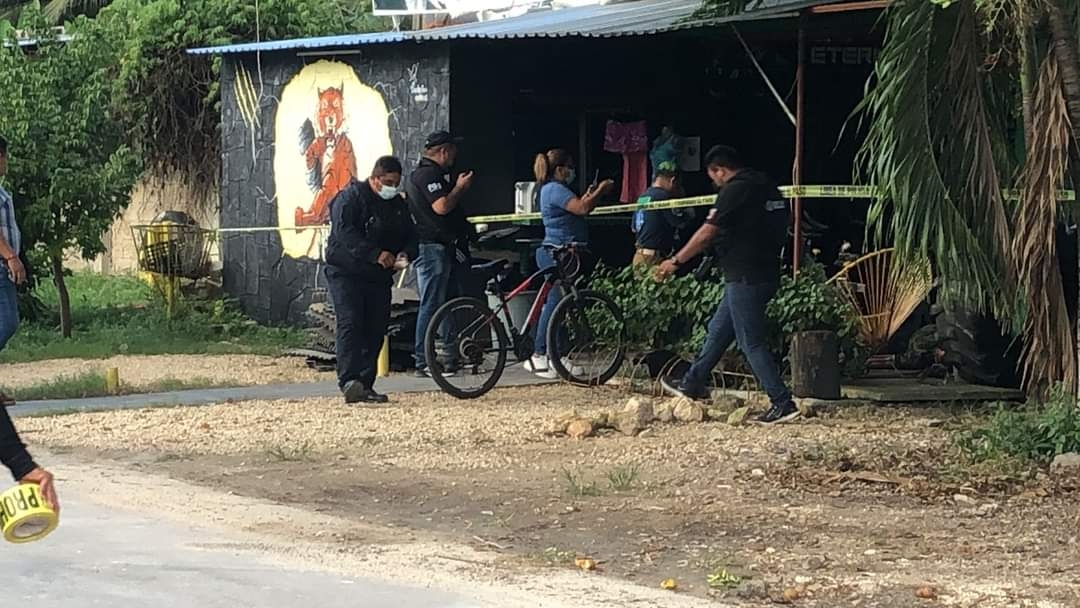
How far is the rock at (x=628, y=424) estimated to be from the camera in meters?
10.6

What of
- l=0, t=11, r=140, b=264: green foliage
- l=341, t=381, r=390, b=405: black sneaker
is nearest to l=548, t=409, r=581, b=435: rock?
l=341, t=381, r=390, b=405: black sneaker

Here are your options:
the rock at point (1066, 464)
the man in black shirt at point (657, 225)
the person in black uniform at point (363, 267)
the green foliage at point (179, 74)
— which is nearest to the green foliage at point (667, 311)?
the man in black shirt at point (657, 225)

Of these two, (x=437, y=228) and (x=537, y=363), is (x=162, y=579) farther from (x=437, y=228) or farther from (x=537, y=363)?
(x=537, y=363)

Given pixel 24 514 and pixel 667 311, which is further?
pixel 667 311

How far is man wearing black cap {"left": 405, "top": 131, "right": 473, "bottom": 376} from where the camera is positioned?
13.0 m

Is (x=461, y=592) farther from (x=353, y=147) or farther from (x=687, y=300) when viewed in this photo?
(x=353, y=147)

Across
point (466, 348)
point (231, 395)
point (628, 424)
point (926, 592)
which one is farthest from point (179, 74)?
point (926, 592)

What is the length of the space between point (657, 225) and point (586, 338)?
1.77 metres

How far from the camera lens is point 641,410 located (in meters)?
10.9

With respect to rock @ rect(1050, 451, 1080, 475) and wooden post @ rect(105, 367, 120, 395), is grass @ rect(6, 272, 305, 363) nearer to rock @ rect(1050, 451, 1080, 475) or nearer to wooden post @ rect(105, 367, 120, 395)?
Answer: wooden post @ rect(105, 367, 120, 395)

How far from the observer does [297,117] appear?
1802 centimetres

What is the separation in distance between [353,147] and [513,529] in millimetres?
9985

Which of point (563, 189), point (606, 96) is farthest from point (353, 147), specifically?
point (563, 189)

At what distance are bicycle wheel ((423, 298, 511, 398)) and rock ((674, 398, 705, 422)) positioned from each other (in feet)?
5.83
